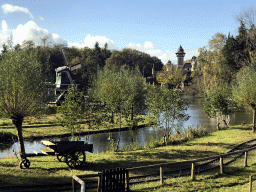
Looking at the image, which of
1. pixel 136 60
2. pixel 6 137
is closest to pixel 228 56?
pixel 6 137

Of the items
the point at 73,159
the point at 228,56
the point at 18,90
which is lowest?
the point at 73,159

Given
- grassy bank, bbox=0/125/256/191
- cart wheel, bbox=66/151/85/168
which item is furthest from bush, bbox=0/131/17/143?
cart wheel, bbox=66/151/85/168

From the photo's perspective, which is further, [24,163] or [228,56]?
[228,56]

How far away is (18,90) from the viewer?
50.5ft

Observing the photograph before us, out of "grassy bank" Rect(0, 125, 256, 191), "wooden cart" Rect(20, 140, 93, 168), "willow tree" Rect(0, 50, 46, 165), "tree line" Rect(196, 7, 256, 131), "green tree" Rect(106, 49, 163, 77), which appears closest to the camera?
"grassy bank" Rect(0, 125, 256, 191)

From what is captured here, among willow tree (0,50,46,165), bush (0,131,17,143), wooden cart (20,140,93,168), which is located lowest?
bush (0,131,17,143)

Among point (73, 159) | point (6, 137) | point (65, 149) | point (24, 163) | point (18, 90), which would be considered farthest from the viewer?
point (6, 137)

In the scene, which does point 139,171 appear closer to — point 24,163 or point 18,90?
point 24,163

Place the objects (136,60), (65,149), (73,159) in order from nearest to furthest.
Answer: (65,149) < (73,159) < (136,60)

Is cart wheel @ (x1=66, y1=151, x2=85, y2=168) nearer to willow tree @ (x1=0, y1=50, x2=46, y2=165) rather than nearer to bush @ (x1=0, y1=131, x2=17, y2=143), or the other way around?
willow tree @ (x1=0, y1=50, x2=46, y2=165)

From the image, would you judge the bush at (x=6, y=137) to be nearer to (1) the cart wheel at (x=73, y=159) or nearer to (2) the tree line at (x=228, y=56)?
(1) the cart wheel at (x=73, y=159)

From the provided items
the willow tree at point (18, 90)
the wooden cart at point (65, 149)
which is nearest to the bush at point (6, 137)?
the willow tree at point (18, 90)

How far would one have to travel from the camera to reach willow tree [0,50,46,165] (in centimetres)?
1509

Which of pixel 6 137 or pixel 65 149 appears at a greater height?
pixel 65 149
